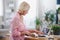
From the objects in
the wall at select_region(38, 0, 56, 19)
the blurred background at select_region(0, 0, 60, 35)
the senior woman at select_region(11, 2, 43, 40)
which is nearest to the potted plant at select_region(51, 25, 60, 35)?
the blurred background at select_region(0, 0, 60, 35)

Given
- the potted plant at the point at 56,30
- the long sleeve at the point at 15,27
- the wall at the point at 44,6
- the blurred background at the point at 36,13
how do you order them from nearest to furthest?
the long sleeve at the point at 15,27 < the potted plant at the point at 56,30 < the blurred background at the point at 36,13 < the wall at the point at 44,6

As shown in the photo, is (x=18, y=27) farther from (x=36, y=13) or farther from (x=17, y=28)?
(x=36, y=13)

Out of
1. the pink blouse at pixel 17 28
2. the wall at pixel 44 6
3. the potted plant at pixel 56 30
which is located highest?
the wall at pixel 44 6

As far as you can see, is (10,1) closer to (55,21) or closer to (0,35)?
(0,35)

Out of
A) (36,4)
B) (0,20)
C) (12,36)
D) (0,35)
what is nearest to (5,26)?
(0,20)

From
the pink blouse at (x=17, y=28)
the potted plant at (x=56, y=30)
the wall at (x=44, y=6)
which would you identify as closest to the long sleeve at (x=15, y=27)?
the pink blouse at (x=17, y=28)

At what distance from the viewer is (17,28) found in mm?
2557

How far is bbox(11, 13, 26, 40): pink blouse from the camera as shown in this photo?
8.34ft

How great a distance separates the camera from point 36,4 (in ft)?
16.5

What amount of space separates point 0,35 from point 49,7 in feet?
5.60

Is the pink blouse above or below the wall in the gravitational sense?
below

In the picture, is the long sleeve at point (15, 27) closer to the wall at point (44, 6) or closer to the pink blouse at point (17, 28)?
the pink blouse at point (17, 28)

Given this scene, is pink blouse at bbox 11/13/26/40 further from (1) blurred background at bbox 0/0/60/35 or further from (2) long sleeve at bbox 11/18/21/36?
(1) blurred background at bbox 0/0/60/35

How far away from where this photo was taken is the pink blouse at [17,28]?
2.54 metres
